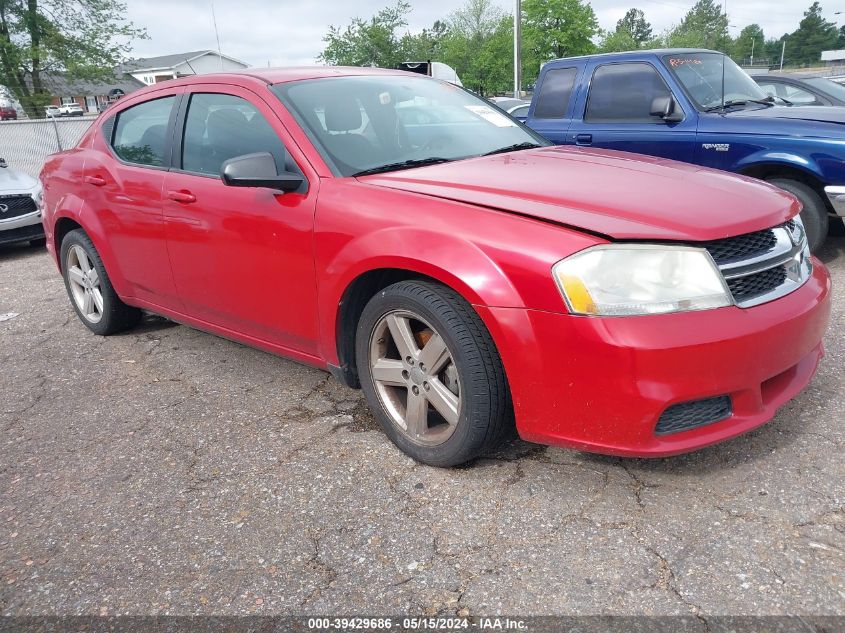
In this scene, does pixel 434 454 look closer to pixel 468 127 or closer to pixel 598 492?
pixel 598 492

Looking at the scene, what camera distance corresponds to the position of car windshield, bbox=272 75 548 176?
121 inches

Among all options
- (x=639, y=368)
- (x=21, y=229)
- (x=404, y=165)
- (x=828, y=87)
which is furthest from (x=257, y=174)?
(x=828, y=87)

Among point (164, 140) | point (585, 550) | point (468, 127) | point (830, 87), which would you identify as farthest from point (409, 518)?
point (830, 87)

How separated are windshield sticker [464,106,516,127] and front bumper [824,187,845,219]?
8.97ft

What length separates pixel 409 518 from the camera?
2.46m

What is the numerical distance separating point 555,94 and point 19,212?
6.36m

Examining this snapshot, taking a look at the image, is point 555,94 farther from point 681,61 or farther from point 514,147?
point 514,147

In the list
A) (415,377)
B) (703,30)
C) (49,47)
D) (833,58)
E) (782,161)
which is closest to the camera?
(415,377)

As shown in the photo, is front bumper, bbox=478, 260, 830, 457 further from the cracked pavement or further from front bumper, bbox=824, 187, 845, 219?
front bumper, bbox=824, 187, 845, 219

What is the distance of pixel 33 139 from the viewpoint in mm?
15320

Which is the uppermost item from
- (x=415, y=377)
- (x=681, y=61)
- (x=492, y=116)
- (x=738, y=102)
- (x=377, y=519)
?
(x=681, y=61)

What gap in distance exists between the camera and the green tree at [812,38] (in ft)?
315

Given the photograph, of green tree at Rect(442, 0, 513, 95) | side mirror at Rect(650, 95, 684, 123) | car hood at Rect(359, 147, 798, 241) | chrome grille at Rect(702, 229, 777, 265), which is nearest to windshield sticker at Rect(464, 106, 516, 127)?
car hood at Rect(359, 147, 798, 241)

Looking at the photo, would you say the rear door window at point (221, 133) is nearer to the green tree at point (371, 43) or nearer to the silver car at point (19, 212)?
the silver car at point (19, 212)
